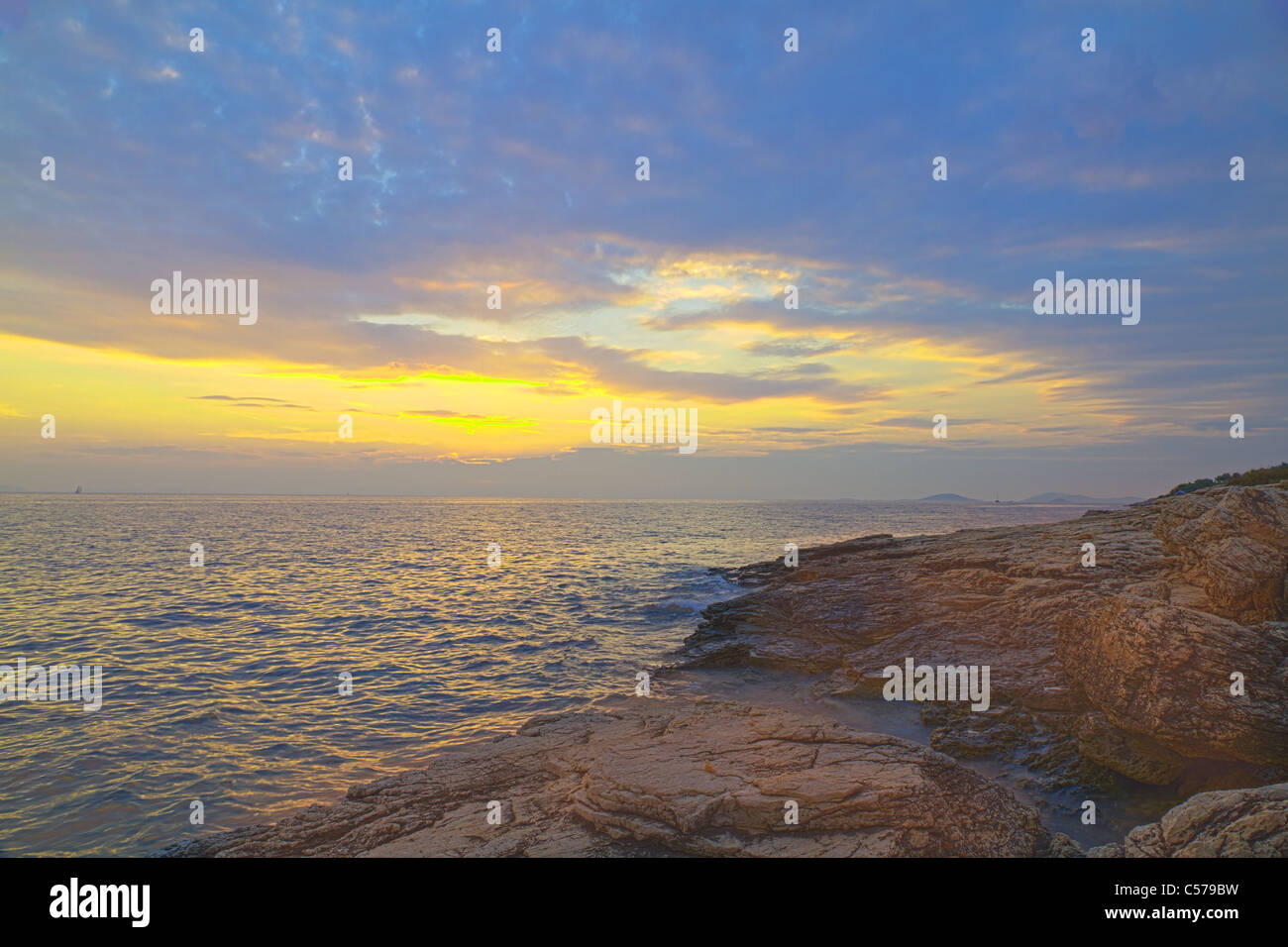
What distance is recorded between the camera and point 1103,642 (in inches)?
508

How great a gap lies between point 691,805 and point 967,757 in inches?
316

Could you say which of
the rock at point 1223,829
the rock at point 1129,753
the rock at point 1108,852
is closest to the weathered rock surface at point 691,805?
the rock at point 1108,852

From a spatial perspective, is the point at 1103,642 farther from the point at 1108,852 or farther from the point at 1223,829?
the point at 1223,829

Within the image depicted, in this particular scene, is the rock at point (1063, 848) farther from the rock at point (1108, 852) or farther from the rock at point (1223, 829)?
the rock at point (1223, 829)

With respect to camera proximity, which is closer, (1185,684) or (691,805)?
(691,805)

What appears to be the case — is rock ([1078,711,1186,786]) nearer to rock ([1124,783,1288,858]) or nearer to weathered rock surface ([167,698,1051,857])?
weathered rock surface ([167,698,1051,857])

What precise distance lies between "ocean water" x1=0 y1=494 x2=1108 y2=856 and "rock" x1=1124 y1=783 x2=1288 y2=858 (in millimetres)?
14566

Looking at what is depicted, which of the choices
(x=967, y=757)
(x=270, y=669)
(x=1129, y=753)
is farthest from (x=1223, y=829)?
(x=270, y=669)

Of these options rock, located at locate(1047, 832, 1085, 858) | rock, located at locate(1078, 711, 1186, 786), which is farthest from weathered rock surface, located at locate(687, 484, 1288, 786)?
rock, located at locate(1047, 832, 1085, 858)

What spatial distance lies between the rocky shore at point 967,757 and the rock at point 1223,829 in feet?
0.08

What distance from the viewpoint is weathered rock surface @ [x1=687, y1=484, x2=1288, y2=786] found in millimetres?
11242
